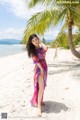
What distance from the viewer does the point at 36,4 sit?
1202 cm

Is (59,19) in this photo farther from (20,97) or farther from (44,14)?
(20,97)

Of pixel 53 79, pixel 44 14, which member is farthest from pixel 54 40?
pixel 53 79

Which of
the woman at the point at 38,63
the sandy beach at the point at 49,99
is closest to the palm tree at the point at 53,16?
the sandy beach at the point at 49,99

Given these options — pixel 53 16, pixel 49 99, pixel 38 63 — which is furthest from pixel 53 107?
pixel 53 16

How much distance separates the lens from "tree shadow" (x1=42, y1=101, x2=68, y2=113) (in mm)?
5996

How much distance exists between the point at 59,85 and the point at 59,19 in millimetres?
3637

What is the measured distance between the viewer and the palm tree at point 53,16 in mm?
10703

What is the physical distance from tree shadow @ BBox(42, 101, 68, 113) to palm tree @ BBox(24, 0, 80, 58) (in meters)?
5.11

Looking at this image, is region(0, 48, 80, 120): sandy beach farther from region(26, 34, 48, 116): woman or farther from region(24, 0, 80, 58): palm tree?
region(24, 0, 80, 58): palm tree

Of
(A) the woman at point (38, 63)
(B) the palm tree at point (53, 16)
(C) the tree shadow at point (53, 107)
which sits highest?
(B) the palm tree at point (53, 16)

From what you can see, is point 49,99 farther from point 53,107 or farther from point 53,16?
point 53,16

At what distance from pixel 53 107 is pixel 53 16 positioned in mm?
5656

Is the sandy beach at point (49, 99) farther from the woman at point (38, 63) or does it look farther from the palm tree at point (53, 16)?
the palm tree at point (53, 16)

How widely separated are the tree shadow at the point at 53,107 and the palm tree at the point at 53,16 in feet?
16.8
